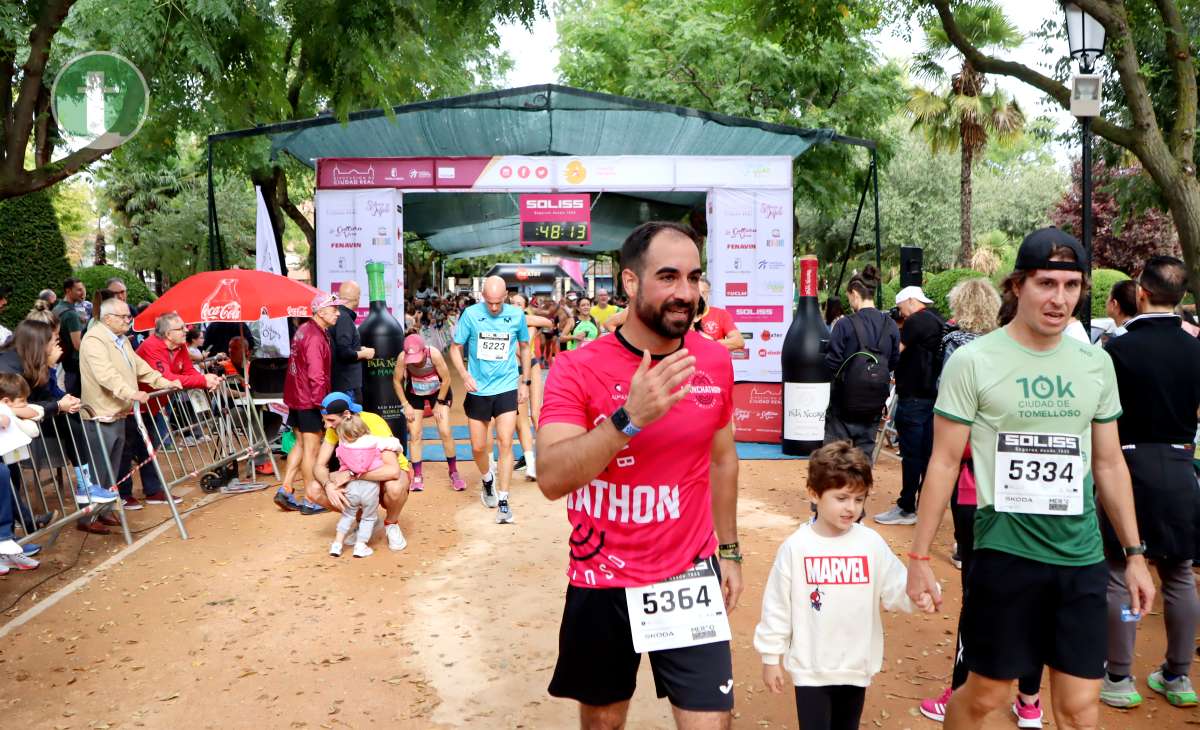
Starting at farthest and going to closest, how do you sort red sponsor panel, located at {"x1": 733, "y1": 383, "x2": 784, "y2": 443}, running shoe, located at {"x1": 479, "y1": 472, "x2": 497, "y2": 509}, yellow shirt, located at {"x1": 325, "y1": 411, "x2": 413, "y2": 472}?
red sponsor panel, located at {"x1": 733, "y1": 383, "x2": 784, "y2": 443} < running shoe, located at {"x1": 479, "y1": 472, "x2": 497, "y2": 509} < yellow shirt, located at {"x1": 325, "y1": 411, "x2": 413, "y2": 472}

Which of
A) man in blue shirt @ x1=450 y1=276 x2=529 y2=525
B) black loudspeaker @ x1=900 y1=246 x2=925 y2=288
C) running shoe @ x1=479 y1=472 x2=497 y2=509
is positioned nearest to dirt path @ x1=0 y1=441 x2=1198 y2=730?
running shoe @ x1=479 y1=472 x2=497 y2=509

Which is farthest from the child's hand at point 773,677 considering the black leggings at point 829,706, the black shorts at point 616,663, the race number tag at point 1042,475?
the race number tag at point 1042,475

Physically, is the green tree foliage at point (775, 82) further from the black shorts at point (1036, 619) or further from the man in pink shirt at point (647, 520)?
the man in pink shirt at point (647, 520)

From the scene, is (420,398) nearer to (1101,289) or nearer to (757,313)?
(757,313)

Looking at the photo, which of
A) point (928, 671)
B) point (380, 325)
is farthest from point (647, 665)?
point (380, 325)

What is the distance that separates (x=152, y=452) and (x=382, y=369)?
8.51 ft

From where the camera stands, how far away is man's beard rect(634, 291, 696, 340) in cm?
257

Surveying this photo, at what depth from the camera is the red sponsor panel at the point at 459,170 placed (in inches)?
572

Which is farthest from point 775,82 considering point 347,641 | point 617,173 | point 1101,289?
point 347,641

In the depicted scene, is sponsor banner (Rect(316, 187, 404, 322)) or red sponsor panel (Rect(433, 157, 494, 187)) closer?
sponsor banner (Rect(316, 187, 404, 322))

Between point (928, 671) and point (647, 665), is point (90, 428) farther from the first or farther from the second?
point (928, 671)

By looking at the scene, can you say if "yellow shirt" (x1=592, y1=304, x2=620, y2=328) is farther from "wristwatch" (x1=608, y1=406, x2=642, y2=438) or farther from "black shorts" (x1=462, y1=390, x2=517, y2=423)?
"wristwatch" (x1=608, y1=406, x2=642, y2=438)

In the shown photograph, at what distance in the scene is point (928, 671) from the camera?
4.75m

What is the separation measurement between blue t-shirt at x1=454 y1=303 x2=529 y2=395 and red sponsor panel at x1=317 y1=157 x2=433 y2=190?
6783 millimetres
